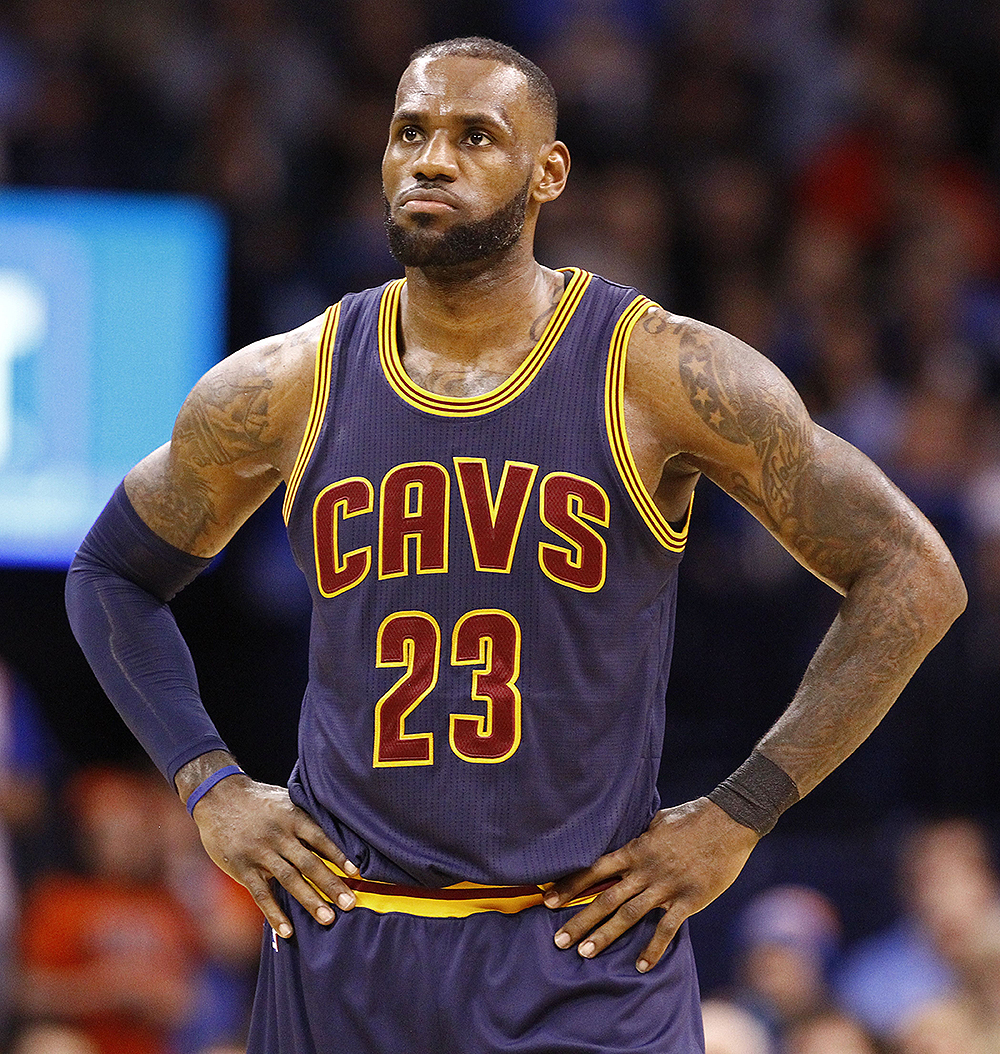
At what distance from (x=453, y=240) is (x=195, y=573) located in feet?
2.82

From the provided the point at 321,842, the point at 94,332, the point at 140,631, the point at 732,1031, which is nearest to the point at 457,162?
the point at 140,631

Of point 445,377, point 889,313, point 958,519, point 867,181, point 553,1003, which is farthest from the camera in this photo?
point 867,181

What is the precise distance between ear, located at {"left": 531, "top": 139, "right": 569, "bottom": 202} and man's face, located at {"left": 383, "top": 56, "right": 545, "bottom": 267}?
0.20 feet

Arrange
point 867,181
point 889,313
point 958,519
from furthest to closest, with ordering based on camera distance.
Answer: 1. point 867,181
2. point 889,313
3. point 958,519

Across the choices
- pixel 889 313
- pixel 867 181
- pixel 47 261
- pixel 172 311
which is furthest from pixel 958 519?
pixel 47 261

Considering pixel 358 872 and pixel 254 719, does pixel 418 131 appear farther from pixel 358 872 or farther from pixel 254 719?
pixel 254 719

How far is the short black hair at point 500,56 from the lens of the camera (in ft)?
9.98

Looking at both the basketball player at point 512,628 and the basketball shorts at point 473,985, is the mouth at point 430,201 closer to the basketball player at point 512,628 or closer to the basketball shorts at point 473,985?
the basketball player at point 512,628

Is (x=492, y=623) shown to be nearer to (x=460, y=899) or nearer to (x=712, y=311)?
(x=460, y=899)

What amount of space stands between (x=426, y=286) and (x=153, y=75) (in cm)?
573

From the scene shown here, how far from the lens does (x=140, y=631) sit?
329 cm

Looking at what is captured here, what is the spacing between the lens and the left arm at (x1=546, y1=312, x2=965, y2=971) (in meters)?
2.93

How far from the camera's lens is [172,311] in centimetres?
743

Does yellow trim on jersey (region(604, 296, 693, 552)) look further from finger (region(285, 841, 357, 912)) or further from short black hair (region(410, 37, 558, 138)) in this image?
finger (region(285, 841, 357, 912))
